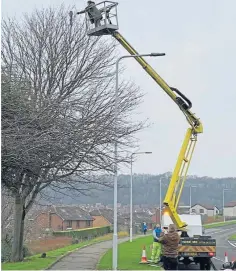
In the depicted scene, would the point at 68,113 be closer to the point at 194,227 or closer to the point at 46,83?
the point at 46,83

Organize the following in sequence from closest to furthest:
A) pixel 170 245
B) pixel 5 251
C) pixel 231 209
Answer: pixel 170 245 → pixel 5 251 → pixel 231 209

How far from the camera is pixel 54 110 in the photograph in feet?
53.4

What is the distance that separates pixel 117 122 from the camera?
2075cm

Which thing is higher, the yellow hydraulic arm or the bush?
the yellow hydraulic arm

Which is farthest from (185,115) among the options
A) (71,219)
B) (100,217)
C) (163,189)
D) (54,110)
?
(100,217)

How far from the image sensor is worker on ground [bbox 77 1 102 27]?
20047 mm

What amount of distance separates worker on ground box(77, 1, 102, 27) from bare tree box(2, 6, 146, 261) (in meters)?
2.56

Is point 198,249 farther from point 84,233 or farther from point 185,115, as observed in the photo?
point 84,233

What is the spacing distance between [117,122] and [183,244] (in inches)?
196

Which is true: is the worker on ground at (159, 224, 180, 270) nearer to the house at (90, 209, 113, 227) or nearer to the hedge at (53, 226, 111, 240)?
the hedge at (53, 226, 111, 240)

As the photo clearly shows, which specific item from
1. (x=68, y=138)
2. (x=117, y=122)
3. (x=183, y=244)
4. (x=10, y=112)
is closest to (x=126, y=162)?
(x=117, y=122)

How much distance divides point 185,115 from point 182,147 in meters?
1.24

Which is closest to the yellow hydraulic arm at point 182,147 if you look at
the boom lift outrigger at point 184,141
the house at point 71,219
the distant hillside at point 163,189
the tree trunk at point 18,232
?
the boom lift outrigger at point 184,141

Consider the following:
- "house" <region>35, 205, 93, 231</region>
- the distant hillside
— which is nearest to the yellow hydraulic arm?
the distant hillside
